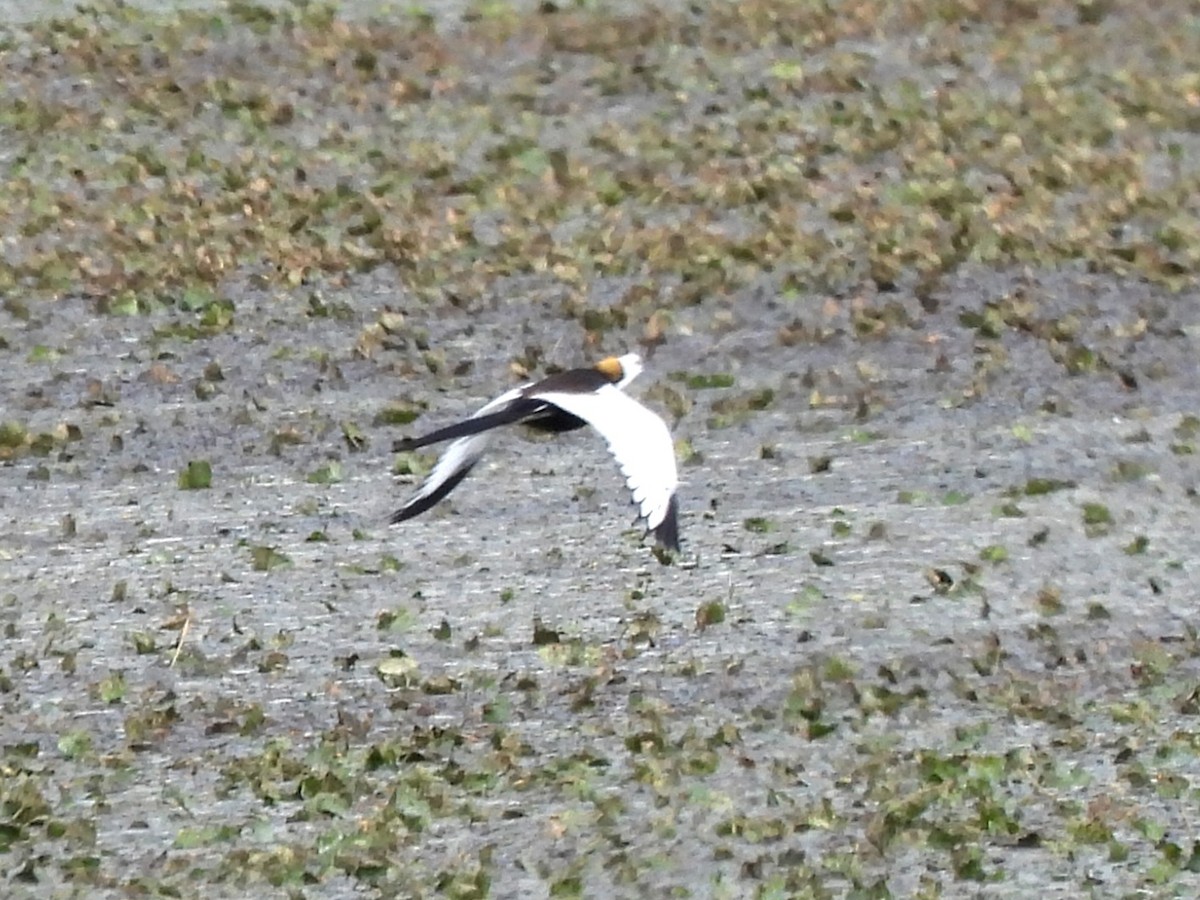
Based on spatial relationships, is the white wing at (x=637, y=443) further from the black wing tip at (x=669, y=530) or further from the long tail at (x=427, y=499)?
the long tail at (x=427, y=499)

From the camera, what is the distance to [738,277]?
6.87 meters

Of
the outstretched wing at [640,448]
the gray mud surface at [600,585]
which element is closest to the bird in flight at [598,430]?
the outstretched wing at [640,448]

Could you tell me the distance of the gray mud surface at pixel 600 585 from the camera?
4.25 metres

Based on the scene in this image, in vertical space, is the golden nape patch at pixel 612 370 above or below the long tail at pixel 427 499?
above

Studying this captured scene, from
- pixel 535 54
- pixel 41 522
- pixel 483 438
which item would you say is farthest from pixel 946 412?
pixel 535 54

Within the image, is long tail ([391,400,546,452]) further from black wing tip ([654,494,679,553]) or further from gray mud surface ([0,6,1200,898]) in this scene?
black wing tip ([654,494,679,553])

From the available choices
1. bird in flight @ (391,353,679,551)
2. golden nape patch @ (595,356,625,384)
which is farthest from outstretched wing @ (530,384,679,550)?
golden nape patch @ (595,356,625,384)

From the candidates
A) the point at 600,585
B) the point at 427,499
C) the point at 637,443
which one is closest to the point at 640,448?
the point at 637,443

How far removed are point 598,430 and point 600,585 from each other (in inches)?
24.4

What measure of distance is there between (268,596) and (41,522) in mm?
730

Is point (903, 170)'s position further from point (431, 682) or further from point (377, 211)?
point (431, 682)

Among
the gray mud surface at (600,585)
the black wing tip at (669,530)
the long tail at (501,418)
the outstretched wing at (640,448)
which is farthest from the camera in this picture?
the long tail at (501,418)

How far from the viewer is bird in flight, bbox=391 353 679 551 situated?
13.8 feet

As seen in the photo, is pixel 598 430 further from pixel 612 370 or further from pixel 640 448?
pixel 612 370
